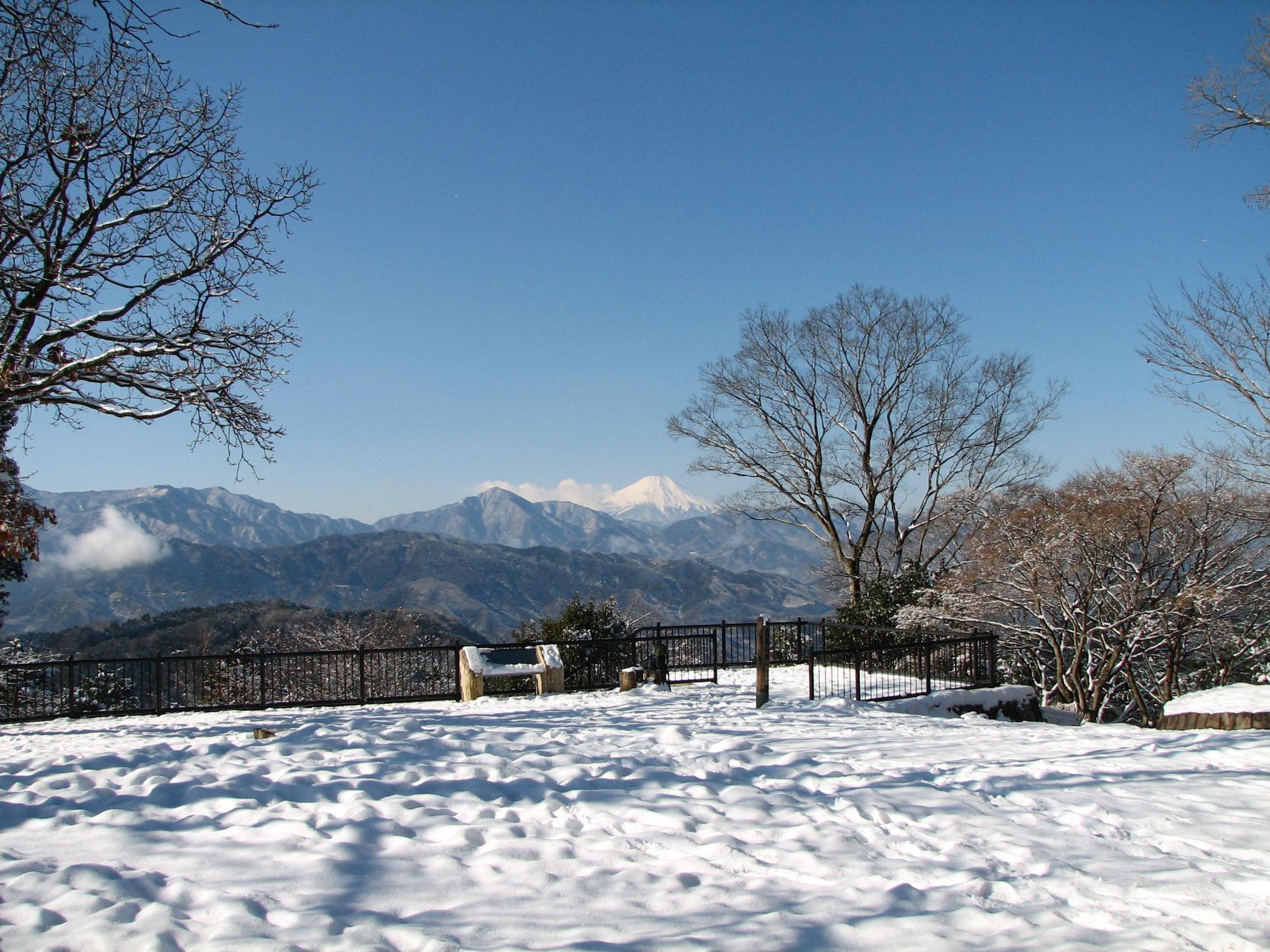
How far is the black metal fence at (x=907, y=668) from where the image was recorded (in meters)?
14.1

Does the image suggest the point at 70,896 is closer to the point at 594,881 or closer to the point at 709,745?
the point at 594,881

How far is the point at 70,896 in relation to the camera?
3.70m

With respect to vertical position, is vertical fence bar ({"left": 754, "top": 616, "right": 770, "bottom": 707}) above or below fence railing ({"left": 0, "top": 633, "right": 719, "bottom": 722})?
above

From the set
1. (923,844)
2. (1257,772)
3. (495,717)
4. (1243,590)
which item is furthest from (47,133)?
(1243,590)

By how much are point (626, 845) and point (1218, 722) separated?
8.37 meters

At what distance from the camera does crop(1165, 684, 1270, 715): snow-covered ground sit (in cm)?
945

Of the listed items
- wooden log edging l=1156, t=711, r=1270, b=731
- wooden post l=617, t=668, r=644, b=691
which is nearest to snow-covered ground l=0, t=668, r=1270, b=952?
wooden log edging l=1156, t=711, r=1270, b=731

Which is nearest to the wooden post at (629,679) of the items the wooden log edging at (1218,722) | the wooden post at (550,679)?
the wooden post at (550,679)

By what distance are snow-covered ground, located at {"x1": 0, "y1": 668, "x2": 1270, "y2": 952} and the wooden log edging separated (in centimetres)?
121

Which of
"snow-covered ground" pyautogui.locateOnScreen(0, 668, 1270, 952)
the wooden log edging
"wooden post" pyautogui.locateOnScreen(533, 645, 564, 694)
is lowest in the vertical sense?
"wooden post" pyautogui.locateOnScreen(533, 645, 564, 694)

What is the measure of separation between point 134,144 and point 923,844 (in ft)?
48.5

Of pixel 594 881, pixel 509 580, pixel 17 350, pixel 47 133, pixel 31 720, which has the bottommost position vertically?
pixel 509 580

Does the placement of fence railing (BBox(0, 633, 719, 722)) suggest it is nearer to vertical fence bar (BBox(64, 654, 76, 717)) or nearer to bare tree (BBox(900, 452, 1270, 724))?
vertical fence bar (BBox(64, 654, 76, 717))

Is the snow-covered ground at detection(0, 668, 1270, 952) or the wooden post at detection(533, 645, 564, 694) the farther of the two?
the wooden post at detection(533, 645, 564, 694)
